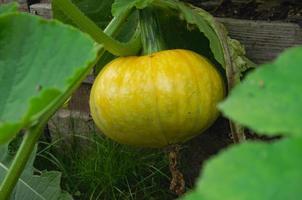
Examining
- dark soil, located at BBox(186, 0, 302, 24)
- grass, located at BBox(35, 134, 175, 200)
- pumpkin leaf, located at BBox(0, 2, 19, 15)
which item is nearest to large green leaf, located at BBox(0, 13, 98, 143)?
pumpkin leaf, located at BBox(0, 2, 19, 15)

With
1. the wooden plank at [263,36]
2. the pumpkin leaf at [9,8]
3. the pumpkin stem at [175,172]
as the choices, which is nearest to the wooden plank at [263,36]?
the wooden plank at [263,36]

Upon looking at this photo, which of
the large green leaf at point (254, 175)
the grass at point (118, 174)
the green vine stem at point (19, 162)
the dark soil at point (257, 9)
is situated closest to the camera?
the large green leaf at point (254, 175)

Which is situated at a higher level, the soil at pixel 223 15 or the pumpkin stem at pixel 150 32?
the pumpkin stem at pixel 150 32

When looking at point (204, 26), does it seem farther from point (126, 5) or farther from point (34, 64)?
point (34, 64)

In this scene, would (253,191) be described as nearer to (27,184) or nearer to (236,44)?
(236,44)

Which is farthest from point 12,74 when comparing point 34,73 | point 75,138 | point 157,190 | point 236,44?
point 75,138

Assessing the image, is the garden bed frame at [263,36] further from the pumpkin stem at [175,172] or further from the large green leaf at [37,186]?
the large green leaf at [37,186]

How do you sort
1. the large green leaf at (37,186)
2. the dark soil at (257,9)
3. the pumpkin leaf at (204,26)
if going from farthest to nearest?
the dark soil at (257,9) < the large green leaf at (37,186) < the pumpkin leaf at (204,26)
